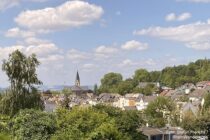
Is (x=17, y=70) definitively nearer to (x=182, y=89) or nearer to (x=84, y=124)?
(x=84, y=124)

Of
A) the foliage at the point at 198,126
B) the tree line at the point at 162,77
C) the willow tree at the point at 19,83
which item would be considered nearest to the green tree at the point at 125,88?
the tree line at the point at 162,77

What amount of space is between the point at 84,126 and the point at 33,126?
3.59 metres

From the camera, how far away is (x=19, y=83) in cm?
4044

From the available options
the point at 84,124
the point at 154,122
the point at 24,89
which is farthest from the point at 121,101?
the point at 84,124

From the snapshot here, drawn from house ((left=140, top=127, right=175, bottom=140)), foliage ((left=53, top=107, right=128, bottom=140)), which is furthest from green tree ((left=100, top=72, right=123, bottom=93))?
foliage ((left=53, top=107, right=128, bottom=140))

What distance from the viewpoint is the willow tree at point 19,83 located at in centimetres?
4009

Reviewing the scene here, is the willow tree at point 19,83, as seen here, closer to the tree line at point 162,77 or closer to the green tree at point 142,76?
the tree line at point 162,77

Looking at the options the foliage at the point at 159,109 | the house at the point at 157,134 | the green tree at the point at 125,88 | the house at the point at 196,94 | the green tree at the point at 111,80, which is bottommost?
the house at the point at 157,134

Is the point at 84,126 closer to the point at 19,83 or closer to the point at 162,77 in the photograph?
the point at 19,83

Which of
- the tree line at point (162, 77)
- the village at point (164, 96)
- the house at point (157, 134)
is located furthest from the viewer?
the tree line at point (162, 77)

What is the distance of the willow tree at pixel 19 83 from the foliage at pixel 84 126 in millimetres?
7493

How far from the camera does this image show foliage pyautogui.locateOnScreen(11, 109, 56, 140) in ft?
94.2

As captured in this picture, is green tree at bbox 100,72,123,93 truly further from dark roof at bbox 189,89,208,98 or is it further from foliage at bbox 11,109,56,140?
foliage at bbox 11,109,56,140

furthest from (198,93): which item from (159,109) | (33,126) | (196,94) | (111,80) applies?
(33,126)
